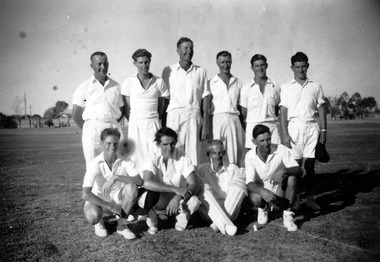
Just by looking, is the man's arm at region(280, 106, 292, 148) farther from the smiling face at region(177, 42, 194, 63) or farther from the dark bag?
the smiling face at region(177, 42, 194, 63)

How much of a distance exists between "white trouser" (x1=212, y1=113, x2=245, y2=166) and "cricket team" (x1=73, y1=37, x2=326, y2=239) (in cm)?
2

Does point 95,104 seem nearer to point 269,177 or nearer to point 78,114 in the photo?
point 78,114

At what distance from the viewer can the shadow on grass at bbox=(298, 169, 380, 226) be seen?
5453 mm

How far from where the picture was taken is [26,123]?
6028 cm

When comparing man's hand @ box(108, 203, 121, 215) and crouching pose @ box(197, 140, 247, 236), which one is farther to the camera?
crouching pose @ box(197, 140, 247, 236)

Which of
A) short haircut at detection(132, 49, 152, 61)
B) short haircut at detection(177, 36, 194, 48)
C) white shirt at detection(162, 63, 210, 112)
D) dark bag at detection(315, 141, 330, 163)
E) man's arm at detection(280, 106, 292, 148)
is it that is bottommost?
dark bag at detection(315, 141, 330, 163)

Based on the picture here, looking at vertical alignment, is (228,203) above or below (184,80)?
below

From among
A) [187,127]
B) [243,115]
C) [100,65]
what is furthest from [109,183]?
[243,115]

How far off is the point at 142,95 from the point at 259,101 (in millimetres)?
1818

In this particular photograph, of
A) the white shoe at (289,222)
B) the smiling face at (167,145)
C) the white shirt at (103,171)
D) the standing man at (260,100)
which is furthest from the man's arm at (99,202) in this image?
the standing man at (260,100)

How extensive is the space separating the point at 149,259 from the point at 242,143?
9.10 ft

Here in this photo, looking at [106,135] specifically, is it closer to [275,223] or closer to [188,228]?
[188,228]

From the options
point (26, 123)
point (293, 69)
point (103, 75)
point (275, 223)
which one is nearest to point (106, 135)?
point (103, 75)

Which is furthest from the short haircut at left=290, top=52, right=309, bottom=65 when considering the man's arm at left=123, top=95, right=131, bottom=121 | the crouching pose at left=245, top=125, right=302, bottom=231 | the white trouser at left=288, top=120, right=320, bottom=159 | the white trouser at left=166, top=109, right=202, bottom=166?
the man's arm at left=123, top=95, right=131, bottom=121
